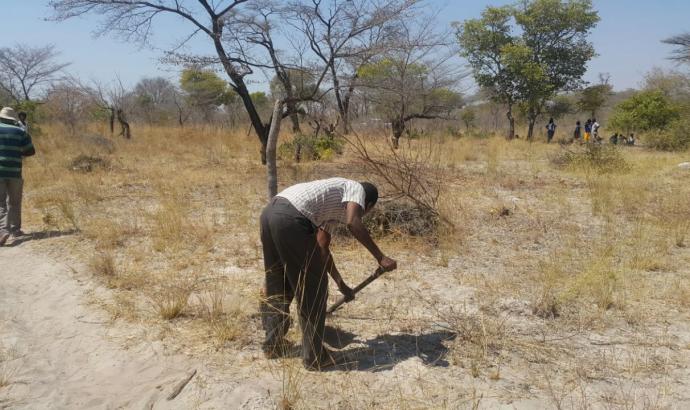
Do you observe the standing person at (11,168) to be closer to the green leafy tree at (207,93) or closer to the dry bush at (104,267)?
the dry bush at (104,267)

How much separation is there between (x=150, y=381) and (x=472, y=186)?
6737 mm

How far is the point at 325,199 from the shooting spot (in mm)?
2744

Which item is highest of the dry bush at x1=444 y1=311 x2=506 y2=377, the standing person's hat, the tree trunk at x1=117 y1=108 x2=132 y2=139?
the tree trunk at x1=117 y1=108 x2=132 y2=139

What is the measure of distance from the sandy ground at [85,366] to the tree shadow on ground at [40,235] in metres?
1.48

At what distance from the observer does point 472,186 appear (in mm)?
8609

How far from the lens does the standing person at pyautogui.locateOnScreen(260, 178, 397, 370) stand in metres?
2.68

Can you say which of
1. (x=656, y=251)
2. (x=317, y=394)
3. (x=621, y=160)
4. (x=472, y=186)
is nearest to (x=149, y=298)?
(x=317, y=394)

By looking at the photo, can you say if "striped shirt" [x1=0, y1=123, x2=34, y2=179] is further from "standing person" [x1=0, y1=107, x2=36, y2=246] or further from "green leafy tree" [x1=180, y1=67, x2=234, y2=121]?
"green leafy tree" [x1=180, y1=67, x2=234, y2=121]

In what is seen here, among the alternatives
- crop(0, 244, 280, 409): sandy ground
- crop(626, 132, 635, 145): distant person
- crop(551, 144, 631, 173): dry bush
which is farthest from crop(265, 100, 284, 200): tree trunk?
crop(626, 132, 635, 145): distant person

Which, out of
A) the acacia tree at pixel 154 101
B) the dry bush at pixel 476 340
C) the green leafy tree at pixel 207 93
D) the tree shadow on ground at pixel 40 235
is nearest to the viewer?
the dry bush at pixel 476 340

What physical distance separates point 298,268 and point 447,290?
69.5 inches

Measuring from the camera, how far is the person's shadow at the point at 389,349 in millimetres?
2988

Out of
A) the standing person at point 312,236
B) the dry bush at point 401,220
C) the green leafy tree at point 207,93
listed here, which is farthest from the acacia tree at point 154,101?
the standing person at point 312,236

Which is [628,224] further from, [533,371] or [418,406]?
[418,406]
